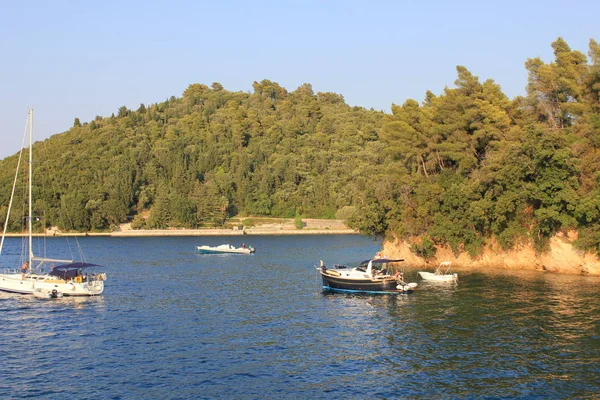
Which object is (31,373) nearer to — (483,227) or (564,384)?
(564,384)

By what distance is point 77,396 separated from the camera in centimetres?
3127

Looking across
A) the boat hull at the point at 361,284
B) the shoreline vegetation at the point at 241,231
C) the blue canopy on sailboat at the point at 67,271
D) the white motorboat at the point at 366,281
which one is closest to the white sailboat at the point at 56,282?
the blue canopy on sailboat at the point at 67,271

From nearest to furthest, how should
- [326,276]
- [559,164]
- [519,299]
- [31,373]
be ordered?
[31,373] → [519,299] → [326,276] → [559,164]

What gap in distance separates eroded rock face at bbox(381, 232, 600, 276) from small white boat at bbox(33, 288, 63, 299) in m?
46.3

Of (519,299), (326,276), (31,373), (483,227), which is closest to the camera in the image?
(31,373)

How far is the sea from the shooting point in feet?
106

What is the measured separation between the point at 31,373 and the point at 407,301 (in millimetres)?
34094

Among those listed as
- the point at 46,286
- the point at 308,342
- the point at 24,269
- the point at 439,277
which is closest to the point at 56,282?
the point at 46,286

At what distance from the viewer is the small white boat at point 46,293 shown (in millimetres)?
59969

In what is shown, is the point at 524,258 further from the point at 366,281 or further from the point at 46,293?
the point at 46,293

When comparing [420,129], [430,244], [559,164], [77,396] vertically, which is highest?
[420,129]

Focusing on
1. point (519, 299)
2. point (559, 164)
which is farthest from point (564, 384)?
point (559, 164)

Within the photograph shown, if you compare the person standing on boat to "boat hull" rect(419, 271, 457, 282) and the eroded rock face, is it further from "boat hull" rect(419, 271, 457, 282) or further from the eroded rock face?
the eroded rock face

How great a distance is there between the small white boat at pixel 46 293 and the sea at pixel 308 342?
29.2 inches
